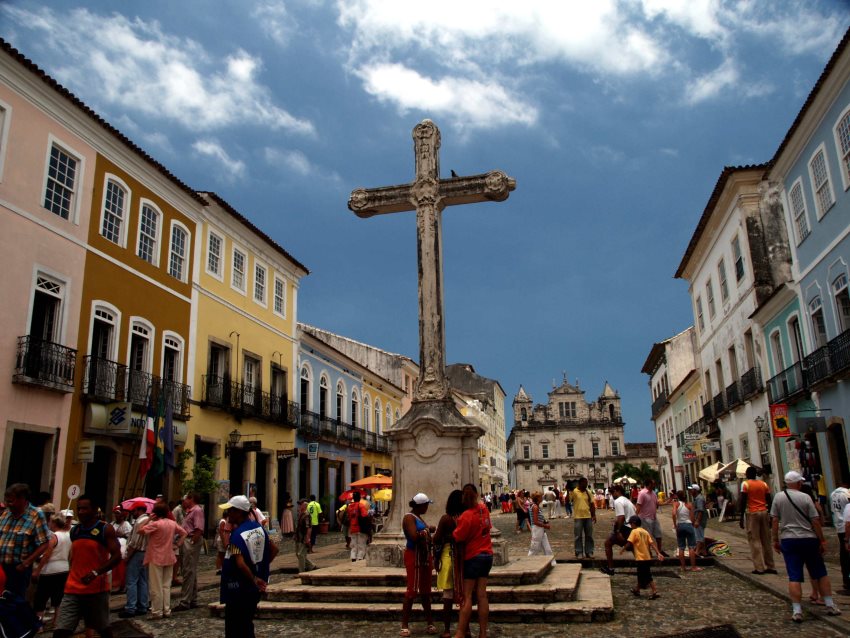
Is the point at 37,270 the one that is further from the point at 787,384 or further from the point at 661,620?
the point at 787,384

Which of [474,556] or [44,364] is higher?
[44,364]

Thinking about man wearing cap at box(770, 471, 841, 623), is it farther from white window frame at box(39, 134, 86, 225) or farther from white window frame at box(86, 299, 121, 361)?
white window frame at box(39, 134, 86, 225)

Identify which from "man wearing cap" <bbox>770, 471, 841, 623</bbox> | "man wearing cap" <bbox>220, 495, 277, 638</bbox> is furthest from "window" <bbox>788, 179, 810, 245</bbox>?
"man wearing cap" <bbox>220, 495, 277, 638</bbox>

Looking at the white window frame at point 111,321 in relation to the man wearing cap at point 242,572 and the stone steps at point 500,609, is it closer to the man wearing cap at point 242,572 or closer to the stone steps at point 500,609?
the stone steps at point 500,609

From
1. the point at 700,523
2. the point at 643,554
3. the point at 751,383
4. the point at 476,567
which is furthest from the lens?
the point at 751,383

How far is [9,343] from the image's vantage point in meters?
14.3

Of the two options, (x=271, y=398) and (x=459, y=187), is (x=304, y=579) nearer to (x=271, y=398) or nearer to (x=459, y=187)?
(x=459, y=187)

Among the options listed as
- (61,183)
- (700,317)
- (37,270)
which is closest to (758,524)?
(37,270)

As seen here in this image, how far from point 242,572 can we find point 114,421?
1269 cm

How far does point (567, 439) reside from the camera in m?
87.6

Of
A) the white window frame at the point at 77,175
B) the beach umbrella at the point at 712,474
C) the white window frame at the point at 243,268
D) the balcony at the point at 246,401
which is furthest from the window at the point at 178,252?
the beach umbrella at the point at 712,474

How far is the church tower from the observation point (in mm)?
89188

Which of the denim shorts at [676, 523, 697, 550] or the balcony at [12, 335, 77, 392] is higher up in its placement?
the balcony at [12, 335, 77, 392]

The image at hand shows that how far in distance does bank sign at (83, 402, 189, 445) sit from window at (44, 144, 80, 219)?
4.41 metres
